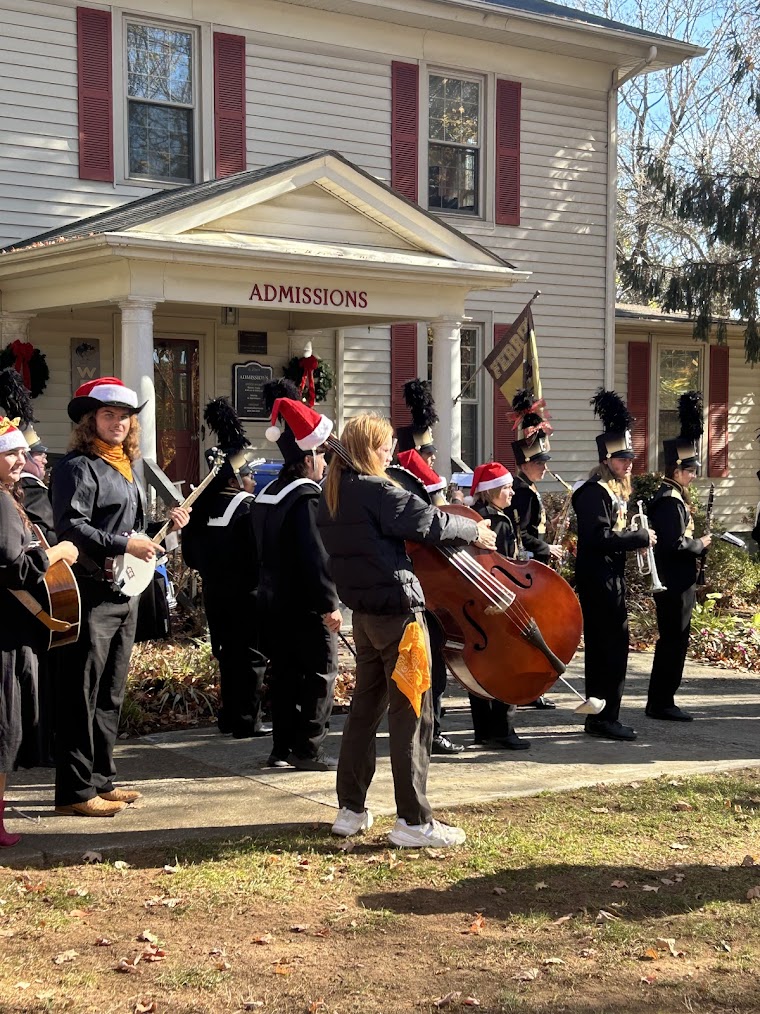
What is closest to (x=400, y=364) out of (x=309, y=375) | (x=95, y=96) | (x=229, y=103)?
(x=309, y=375)

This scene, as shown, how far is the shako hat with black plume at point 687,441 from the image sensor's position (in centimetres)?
922

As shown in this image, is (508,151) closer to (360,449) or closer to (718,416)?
Answer: (718,416)

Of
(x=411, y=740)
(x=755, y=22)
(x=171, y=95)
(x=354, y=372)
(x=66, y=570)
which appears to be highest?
(x=755, y=22)

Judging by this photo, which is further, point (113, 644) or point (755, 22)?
point (755, 22)

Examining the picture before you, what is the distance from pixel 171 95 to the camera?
1547 cm

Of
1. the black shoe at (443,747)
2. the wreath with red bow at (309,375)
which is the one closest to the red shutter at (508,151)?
the wreath with red bow at (309,375)

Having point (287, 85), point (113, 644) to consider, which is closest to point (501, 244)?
point (287, 85)

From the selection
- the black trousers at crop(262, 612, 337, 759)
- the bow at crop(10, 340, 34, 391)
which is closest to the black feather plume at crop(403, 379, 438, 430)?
the black trousers at crop(262, 612, 337, 759)

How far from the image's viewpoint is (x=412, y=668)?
19.1ft

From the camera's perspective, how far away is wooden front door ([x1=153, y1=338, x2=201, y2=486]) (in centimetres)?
1584

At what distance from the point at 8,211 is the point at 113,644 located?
908 cm

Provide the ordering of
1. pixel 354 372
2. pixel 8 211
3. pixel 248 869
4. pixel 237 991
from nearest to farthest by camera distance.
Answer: pixel 237 991 → pixel 248 869 → pixel 8 211 → pixel 354 372

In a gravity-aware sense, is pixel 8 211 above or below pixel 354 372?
above

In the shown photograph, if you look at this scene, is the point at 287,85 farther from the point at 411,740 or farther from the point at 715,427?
the point at 411,740
